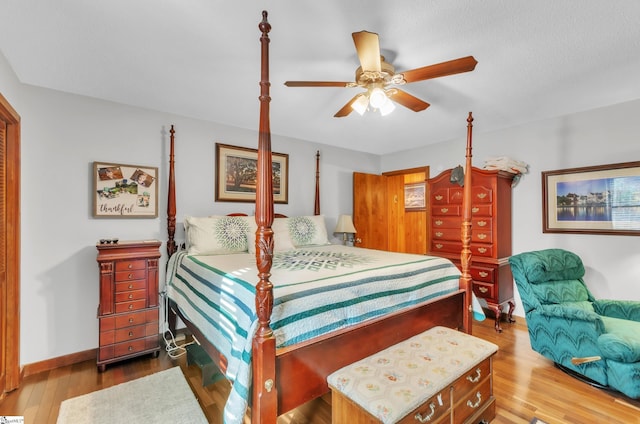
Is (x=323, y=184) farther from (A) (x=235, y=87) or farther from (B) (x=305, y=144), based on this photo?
(A) (x=235, y=87)

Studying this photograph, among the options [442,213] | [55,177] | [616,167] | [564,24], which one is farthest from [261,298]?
[616,167]

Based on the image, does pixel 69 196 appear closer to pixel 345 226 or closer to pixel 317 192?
pixel 317 192

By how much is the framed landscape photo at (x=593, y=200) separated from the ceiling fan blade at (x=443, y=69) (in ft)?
7.81

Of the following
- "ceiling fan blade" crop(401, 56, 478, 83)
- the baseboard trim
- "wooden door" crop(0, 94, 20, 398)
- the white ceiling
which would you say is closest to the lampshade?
the white ceiling

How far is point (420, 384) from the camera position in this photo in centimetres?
142

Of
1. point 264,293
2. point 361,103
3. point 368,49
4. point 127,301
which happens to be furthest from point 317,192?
point 264,293

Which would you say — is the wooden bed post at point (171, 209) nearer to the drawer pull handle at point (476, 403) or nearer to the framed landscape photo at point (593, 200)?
the drawer pull handle at point (476, 403)

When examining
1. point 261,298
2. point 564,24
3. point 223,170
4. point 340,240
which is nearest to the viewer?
point 261,298

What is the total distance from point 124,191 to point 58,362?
156 cm

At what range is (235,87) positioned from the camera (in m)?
2.51

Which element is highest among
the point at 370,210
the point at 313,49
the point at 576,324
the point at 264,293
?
the point at 313,49

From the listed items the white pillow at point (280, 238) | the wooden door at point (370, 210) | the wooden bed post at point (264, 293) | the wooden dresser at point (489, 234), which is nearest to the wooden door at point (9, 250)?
the white pillow at point (280, 238)

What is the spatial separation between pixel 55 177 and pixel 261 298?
7.98ft

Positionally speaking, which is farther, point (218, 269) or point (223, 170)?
point (223, 170)
